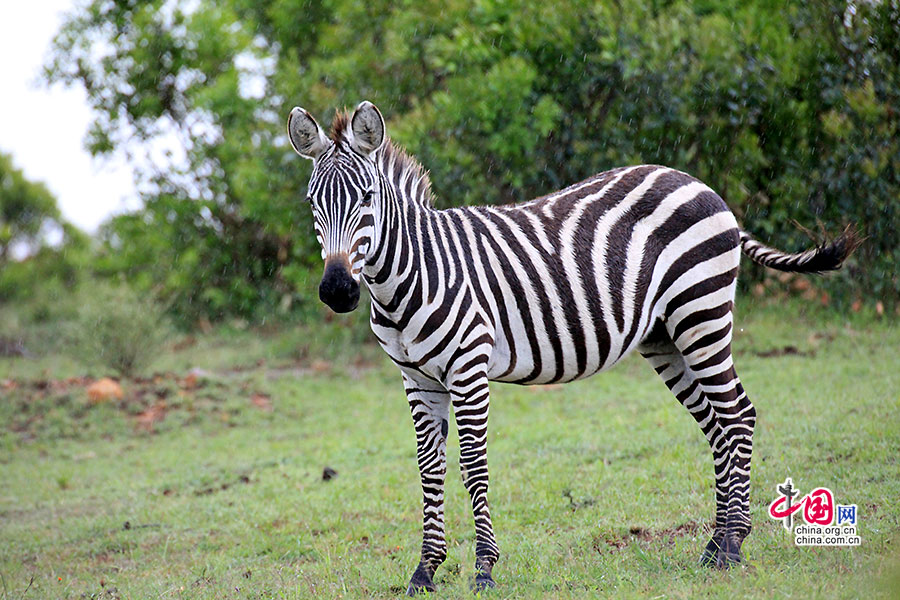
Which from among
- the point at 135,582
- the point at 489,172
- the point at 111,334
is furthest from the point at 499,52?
the point at 135,582

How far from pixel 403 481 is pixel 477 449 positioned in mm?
3172

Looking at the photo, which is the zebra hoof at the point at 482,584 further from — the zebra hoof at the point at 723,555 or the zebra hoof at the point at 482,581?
the zebra hoof at the point at 723,555

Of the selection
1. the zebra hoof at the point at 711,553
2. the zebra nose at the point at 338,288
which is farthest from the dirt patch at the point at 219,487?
the zebra hoof at the point at 711,553

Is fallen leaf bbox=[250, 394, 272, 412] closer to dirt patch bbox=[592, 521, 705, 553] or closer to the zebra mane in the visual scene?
dirt patch bbox=[592, 521, 705, 553]

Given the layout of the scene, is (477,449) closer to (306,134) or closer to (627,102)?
(306,134)

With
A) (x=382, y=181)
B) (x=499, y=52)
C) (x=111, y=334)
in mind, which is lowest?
(x=111, y=334)

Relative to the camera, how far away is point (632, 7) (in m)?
12.4

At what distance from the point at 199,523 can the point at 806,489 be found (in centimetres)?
469

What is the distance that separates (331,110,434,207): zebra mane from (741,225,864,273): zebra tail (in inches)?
79.1

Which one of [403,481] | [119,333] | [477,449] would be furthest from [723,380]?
[119,333]

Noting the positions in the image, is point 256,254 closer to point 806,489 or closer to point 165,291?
point 165,291

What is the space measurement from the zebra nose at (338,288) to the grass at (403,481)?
1653 millimetres

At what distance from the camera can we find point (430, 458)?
16.2 ft

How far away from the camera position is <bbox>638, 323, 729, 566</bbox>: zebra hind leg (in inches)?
199
